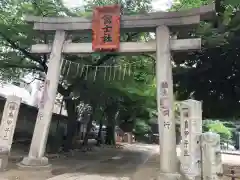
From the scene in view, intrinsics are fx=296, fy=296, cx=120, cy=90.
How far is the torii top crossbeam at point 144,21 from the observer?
10.8 meters

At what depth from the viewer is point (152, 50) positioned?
11.2m

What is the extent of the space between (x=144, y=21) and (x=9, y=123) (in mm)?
6311

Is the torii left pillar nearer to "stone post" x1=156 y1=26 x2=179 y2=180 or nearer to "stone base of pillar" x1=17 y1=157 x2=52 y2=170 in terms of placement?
"stone base of pillar" x1=17 y1=157 x2=52 y2=170

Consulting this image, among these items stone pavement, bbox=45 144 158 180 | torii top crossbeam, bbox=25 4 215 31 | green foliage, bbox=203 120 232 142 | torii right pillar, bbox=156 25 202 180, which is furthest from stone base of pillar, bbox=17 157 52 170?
green foliage, bbox=203 120 232 142

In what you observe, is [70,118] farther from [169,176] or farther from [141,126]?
[141,126]

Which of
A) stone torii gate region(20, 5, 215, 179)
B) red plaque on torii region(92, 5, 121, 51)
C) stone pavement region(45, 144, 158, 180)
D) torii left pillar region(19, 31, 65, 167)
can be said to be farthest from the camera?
red plaque on torii region(92, 5, 121, 51)

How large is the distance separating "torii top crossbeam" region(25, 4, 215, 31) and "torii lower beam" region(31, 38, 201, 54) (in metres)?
0.63

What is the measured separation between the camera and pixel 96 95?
17.3 metres

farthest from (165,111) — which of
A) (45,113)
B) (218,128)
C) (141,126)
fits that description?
(218,128)

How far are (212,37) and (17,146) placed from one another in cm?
1347

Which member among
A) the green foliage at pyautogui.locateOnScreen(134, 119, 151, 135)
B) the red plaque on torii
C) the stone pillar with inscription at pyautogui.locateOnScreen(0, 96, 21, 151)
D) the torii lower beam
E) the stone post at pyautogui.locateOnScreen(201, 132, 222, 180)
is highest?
the red plaque on torii

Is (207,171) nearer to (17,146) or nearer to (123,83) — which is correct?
(123,83)

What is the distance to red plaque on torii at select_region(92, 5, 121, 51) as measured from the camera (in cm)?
1143

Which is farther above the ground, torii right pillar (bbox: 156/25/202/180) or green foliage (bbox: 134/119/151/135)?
green foliage (bbox: 134/119/151/135)
